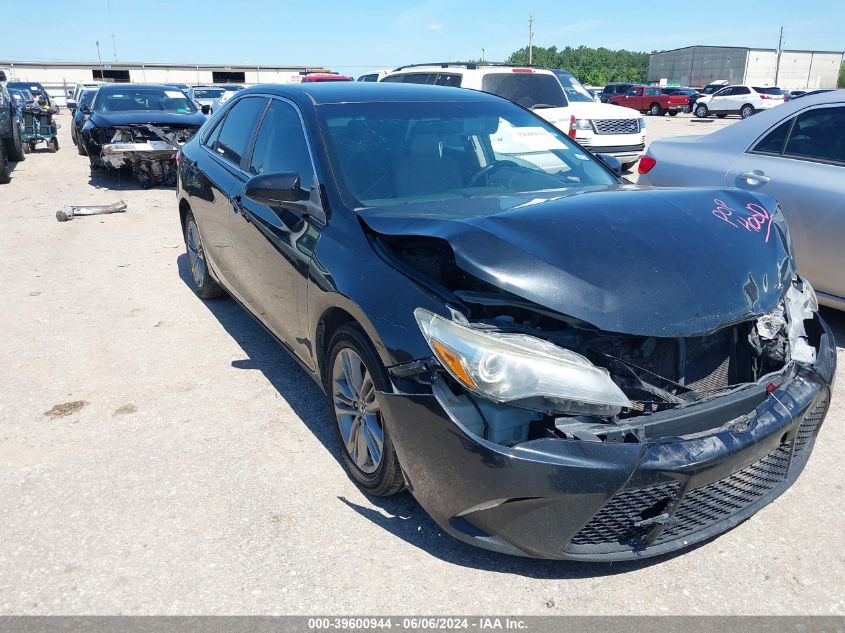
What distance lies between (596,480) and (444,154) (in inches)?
80.7

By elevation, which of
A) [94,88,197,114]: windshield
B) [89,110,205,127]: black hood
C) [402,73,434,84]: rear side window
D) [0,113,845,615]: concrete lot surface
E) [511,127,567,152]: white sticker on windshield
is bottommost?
[0,113,845,615]: concrete lot surface

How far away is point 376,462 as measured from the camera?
9.52 ft

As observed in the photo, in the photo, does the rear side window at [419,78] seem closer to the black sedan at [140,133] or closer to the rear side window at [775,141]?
the black sedan at [140,133]

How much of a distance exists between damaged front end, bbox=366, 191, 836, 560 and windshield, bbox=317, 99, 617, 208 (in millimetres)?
788

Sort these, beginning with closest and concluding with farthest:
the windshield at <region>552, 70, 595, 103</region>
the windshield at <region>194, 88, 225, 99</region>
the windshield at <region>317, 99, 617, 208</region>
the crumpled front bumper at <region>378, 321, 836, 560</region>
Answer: the crumpled front bumper at <region>378, 321, 836, 560</region>
the windshield at <region>317, 99, 617, 208</region>
the windshield at <region>552, 70, 595, 103</region>
the windshield at <region>194, 88, 225, 99</region>

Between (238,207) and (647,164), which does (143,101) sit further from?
(647,164)

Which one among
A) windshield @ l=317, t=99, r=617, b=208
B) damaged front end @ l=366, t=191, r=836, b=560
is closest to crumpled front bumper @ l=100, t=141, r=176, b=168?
windshield @ l=317, t=99, r=617, b=208

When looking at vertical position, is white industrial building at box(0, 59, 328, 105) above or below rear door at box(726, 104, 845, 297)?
above

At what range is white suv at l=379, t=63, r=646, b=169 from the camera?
460 inches

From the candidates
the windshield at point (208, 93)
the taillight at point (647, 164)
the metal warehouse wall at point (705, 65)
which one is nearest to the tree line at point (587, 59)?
the metal warehouse wall at point (705, 65)

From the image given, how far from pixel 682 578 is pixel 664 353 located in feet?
2.73

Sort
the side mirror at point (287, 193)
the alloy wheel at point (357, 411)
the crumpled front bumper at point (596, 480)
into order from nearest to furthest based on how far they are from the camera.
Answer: the crumpled front bumper at point (596, 480) → the alloy wheel at point (357, 411) → the side mirror at point (287, 193)

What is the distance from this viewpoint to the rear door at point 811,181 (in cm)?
445

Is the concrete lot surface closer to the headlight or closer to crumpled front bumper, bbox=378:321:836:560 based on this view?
crumpled front bumper, bbox=378:321:836:560
